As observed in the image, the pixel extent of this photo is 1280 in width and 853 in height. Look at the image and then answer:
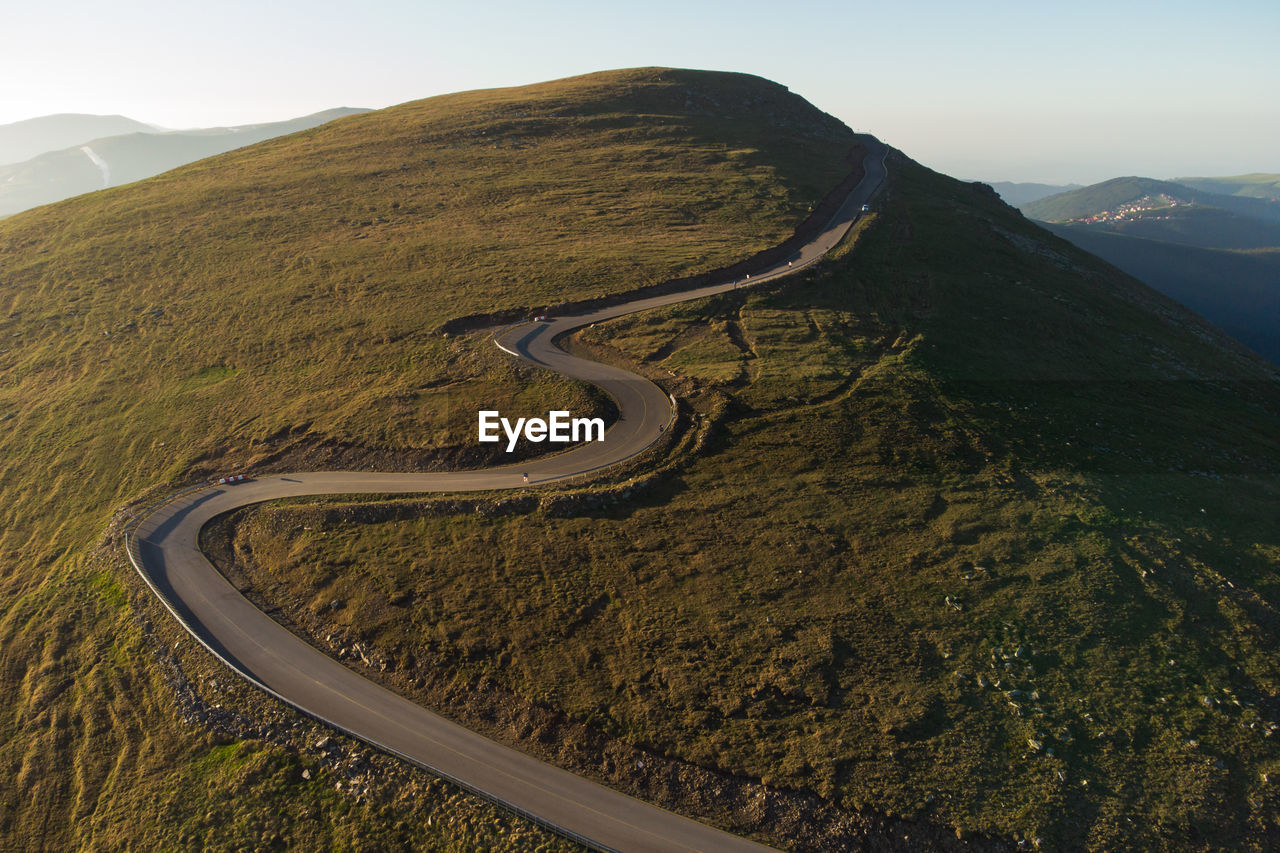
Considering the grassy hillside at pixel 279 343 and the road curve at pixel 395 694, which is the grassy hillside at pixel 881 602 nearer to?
the road curve at pixel 395 694

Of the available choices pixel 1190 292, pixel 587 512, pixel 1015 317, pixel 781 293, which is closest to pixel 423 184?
pixel 781 293

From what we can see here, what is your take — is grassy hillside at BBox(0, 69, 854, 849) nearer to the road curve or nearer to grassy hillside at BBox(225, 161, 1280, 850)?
the road curve

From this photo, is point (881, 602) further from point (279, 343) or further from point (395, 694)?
point (279, 343)

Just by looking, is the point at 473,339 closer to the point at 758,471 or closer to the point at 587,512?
the point at 587,512

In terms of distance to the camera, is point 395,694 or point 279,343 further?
point 279,343

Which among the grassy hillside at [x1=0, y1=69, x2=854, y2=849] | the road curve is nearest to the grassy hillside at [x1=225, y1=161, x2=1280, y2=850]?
the road curve

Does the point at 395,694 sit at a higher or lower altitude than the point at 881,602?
lower

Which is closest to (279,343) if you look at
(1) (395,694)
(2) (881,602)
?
(1) (395,694)
